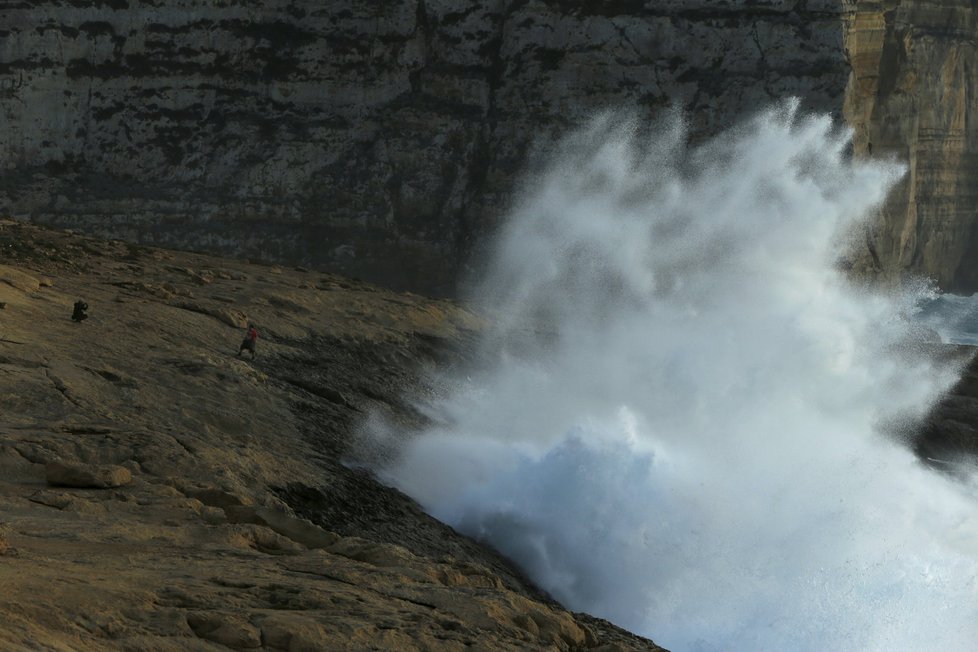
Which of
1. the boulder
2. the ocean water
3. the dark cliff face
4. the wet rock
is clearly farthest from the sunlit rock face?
the wet rock

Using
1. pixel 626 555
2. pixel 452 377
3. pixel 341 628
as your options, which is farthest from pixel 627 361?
pixel 341 628

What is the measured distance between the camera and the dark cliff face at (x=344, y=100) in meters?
35.1

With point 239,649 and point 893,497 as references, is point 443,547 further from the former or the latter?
point 893,497

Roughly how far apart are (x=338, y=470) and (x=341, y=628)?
6.55 metres

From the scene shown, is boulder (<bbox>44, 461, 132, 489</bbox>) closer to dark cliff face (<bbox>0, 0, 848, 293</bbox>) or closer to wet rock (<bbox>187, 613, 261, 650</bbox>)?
wet rock (<bbox>187, 613, 261, 650</bbox>)

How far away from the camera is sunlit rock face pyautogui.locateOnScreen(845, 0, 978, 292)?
39.0 m

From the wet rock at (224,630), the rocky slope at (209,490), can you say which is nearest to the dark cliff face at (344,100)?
the rocky slope at (209,490)

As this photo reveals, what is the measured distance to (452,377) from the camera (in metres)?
23.3

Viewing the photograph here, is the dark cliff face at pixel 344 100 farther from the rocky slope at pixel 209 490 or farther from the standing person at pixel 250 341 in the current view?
the standing person at pixel 250 341


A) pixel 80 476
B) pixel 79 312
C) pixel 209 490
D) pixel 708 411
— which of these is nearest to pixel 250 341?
pixel 79 312

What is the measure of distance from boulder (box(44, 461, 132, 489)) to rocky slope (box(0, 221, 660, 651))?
0.05 ft

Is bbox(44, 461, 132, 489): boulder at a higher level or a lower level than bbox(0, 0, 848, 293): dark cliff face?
lower

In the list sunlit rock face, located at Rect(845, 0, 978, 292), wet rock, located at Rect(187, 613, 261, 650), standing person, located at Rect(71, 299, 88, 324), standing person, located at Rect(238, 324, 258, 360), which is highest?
sunlit rock face, located at Rect(845, 0, 978, 292)

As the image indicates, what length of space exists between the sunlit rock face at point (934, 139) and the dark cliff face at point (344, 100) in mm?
5407
